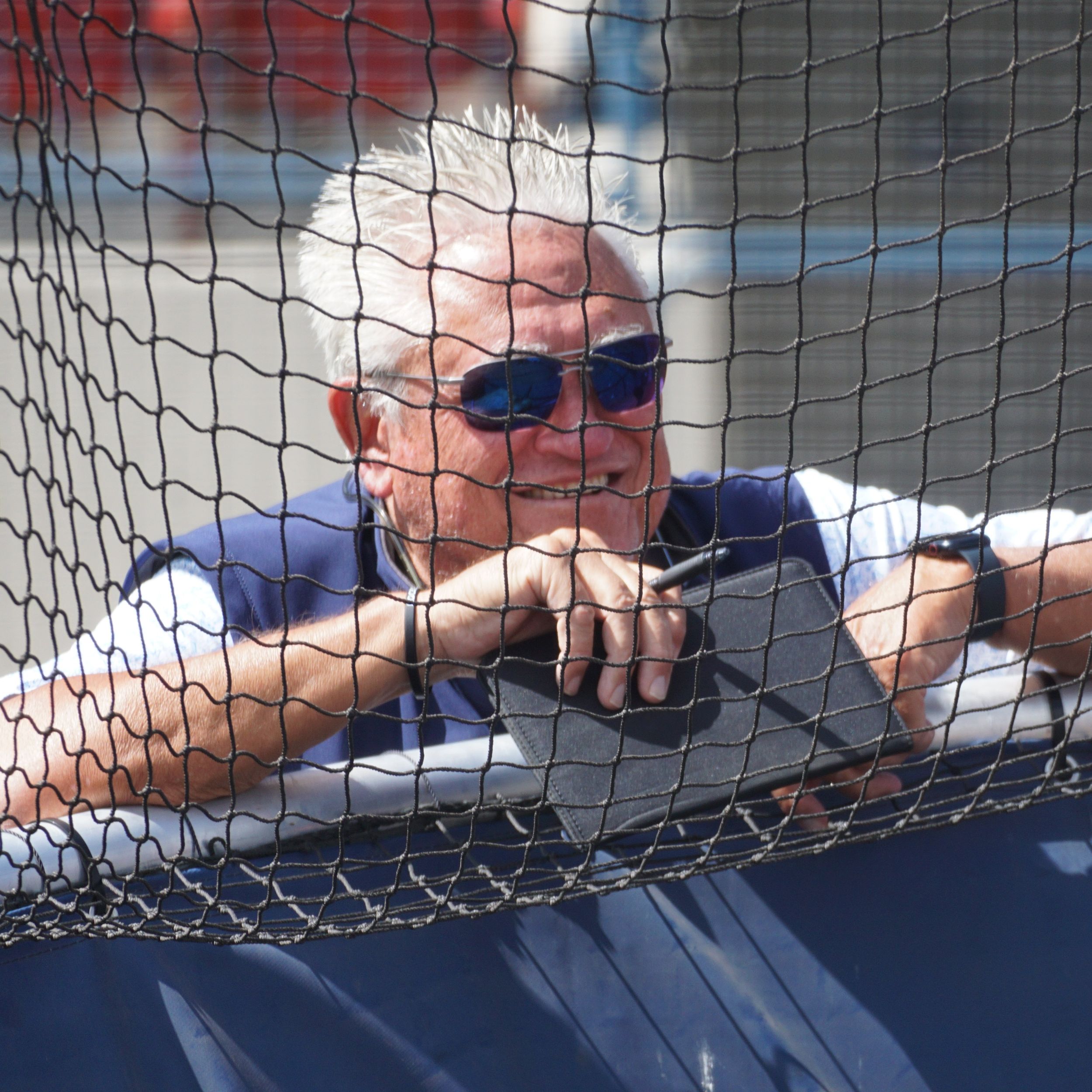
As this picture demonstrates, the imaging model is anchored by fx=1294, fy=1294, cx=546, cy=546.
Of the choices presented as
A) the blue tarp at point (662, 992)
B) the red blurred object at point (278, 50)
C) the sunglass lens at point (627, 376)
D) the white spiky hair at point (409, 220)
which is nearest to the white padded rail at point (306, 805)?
the blue tarp at point (662, 992)

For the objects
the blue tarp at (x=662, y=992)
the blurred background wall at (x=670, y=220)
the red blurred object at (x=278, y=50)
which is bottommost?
the blue tarp at (x=662, y=992)

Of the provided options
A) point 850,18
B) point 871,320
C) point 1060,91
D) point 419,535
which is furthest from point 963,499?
point 871,320

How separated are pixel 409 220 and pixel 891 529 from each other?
95cm

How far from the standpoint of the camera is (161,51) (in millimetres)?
4461

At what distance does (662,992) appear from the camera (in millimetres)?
1605

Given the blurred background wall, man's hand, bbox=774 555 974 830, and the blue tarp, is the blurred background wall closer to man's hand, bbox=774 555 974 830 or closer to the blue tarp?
man's hand, bbox=774 555 974 830

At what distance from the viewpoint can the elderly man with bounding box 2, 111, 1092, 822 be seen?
1531 mm

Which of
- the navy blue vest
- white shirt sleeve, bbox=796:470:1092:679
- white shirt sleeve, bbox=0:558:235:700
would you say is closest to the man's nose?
the navy blue vest

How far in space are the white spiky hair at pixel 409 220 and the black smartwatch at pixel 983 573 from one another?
27.9 inches

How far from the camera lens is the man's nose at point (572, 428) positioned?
1.84m

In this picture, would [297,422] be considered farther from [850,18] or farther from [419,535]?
[419,535]

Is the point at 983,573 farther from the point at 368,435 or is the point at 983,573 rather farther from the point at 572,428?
the point at 368,435

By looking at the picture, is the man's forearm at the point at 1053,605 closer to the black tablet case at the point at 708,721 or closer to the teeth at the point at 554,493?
the black tablet case at the point at 708,721

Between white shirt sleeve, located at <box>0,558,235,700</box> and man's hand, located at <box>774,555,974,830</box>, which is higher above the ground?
white shirt sleeve, located at <box>0,558,235,700</box>
